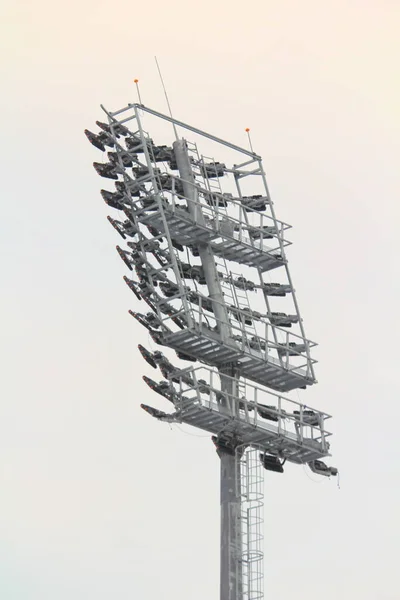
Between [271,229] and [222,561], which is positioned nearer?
[222,561]

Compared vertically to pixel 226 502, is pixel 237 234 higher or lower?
higher

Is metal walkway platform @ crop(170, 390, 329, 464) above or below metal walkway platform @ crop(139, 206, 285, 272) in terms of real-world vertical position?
below

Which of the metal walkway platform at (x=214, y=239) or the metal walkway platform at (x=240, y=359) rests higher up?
the metal walkway platform at (x=214, y=239)

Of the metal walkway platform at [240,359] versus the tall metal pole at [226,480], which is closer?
the tall metal pole at [226,480]

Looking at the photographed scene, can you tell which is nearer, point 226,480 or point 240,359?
point 226,480

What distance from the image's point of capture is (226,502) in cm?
10294

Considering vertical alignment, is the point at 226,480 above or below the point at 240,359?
below

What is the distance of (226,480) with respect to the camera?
339 ft

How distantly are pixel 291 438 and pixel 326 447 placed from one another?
7.06 ft

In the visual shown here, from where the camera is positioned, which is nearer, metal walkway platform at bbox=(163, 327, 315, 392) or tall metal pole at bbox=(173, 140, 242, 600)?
tall metal pole at bbox=(173, 140, 242, 600)

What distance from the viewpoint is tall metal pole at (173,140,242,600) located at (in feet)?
333

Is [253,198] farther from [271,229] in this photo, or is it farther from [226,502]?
[226,502]

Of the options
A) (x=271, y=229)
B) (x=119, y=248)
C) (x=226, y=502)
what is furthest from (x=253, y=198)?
(x=226, y=502)

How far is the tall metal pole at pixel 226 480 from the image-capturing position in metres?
101
